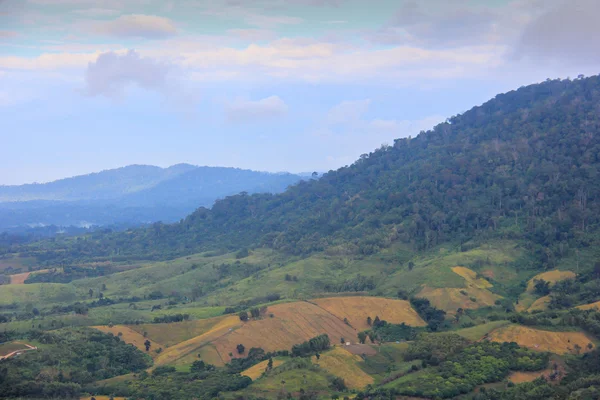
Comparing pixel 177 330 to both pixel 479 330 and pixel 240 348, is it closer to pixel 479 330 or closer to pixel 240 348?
pixel 240 348

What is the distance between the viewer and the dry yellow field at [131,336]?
61838 mm

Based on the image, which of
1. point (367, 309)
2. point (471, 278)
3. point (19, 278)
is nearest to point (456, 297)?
point (471, 278)

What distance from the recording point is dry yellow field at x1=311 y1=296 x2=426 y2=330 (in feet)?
225

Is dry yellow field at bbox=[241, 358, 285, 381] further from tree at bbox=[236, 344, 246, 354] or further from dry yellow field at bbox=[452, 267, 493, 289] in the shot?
dry yellow field at bbox=[452, 267, 493, 289]

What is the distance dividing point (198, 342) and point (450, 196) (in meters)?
59.7

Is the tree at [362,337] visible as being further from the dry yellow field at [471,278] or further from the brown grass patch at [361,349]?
the dry yellow field at [471,278]

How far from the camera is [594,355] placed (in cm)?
5019

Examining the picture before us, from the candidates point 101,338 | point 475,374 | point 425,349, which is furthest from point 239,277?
point 475,374

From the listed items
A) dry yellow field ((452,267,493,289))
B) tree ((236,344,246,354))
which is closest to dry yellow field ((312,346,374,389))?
tree ((236,344,246,354))

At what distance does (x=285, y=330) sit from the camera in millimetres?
64688

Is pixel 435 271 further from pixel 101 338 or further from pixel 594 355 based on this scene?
pixel 101 338

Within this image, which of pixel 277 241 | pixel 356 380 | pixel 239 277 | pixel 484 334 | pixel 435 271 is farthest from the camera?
pixel 277 241

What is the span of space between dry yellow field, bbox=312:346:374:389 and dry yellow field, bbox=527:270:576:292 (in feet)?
98.5

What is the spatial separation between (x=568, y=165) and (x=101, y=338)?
75.3 metres
